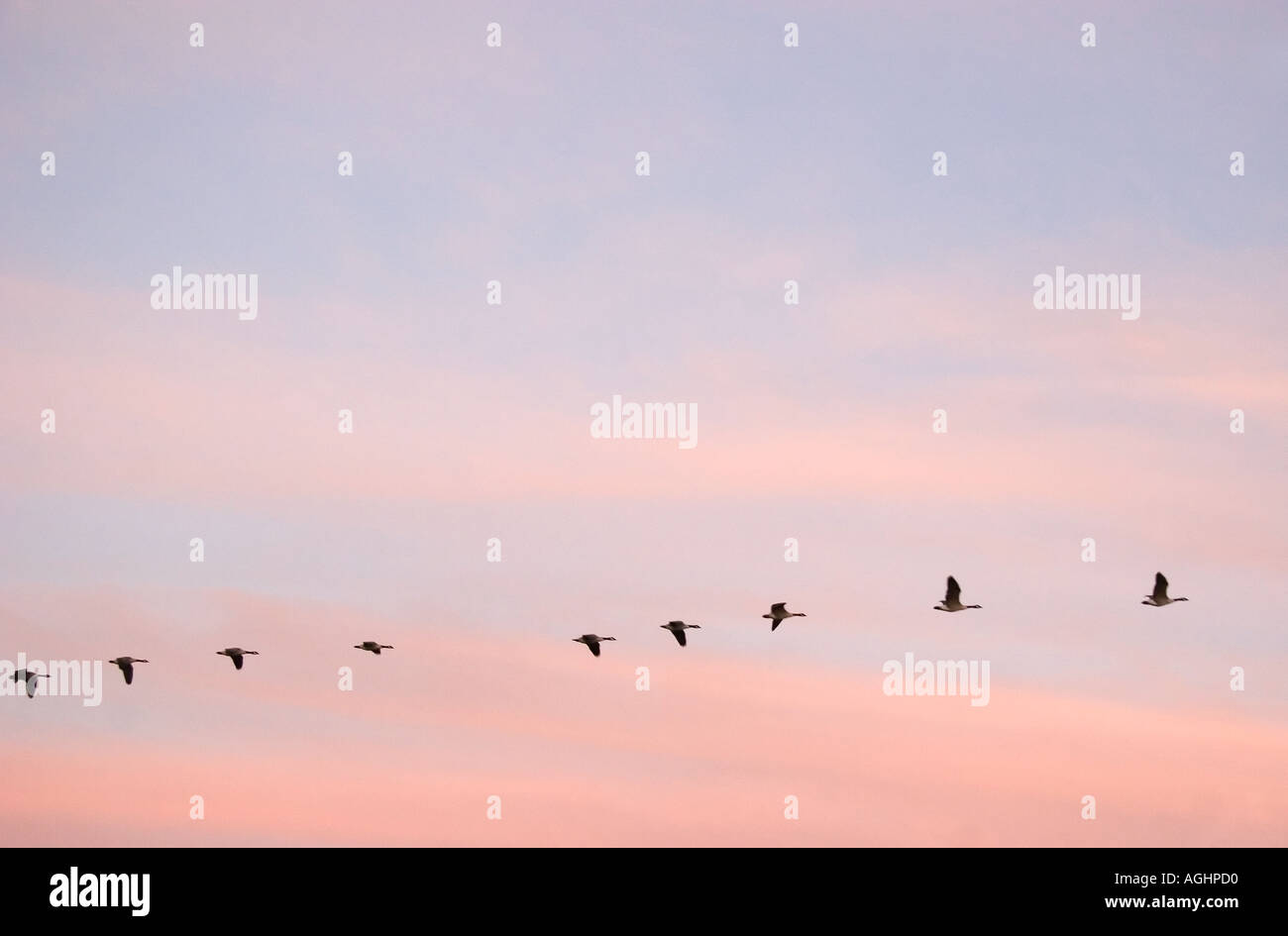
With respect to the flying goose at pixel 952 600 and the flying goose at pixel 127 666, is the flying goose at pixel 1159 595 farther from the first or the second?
the flying goose at pixel 127 666

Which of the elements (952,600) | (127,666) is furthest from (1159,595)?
(127,666)

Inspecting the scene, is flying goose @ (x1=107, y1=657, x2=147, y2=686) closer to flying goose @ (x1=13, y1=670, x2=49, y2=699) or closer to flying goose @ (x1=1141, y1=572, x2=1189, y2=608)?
flying goose @ (x1=13, y1=670, x2=49, y2=699)

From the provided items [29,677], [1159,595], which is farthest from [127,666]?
[1159,595]

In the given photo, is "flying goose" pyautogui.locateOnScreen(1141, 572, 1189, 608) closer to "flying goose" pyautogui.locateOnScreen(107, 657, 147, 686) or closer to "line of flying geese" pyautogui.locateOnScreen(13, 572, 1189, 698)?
"line of flying geese" pyautogui.locateOnScreen(13, 572, 1189, 698)

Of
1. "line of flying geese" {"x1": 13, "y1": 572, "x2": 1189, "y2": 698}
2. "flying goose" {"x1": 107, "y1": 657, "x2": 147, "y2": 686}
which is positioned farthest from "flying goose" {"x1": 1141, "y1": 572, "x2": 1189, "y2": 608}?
"flying goose" {"x1": 107, "y1": 657, "x2": 147, "y2": 686}

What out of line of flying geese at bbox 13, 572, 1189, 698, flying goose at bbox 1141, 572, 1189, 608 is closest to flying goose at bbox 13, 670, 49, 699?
line of flying geese at bbox 13, 572, 1189, 698

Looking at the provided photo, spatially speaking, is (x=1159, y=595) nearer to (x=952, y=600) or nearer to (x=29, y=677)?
(x=952, y=600)
